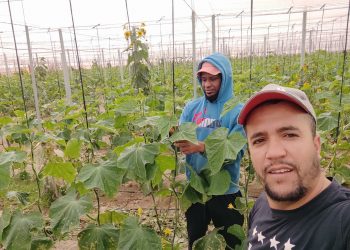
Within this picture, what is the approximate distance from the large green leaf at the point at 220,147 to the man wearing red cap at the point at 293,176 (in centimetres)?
63

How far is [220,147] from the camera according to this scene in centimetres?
177

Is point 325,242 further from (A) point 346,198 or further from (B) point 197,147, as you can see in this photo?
(B) point 197,147

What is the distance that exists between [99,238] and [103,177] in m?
0.40

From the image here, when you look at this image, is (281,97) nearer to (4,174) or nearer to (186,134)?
(186,134)

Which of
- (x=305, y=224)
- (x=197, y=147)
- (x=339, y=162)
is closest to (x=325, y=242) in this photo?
(x=305, y=224)

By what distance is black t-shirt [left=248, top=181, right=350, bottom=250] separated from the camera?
0.89m

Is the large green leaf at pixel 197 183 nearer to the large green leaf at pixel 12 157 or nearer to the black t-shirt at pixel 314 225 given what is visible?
the black t-shirt at pixel 314 225

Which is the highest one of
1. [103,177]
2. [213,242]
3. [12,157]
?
[12,157]

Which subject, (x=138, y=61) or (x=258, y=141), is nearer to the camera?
(x=258, y=141)

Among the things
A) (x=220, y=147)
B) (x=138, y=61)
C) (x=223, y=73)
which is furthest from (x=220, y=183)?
(x=138, y=61)

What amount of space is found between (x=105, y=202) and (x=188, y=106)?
2.18 meters

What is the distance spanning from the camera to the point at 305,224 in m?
0.97

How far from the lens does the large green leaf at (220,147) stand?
1.73 metres

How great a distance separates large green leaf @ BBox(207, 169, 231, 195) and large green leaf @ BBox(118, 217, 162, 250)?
1.34 ft
